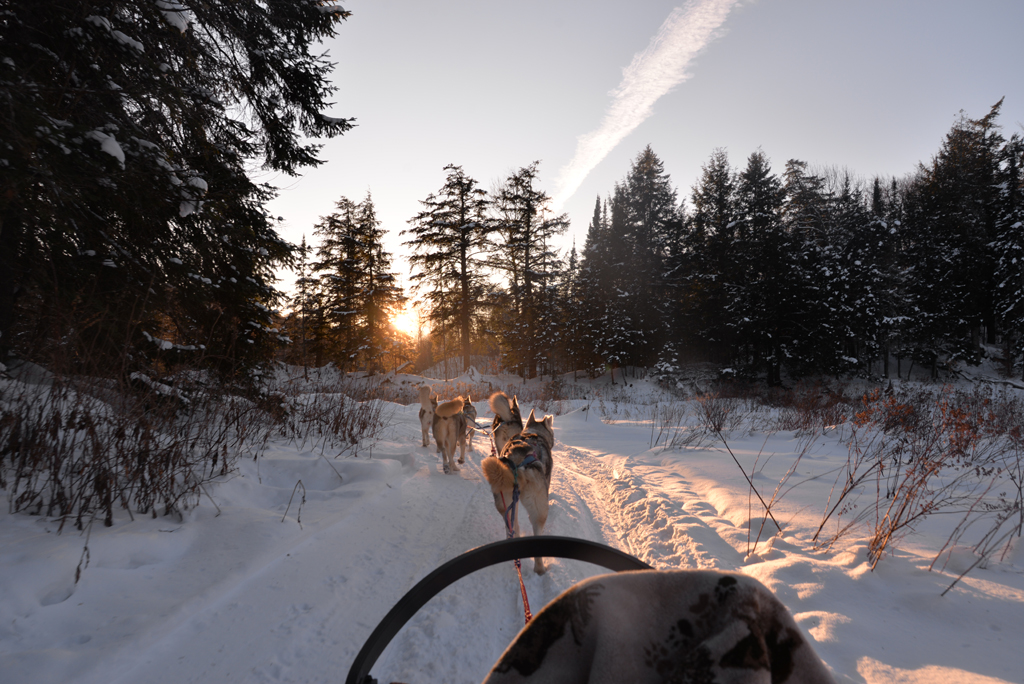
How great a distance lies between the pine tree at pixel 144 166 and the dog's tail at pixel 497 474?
2.86 m

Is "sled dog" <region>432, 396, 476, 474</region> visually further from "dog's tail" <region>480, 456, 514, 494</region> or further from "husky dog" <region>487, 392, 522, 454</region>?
"dog's tail" <region>480, 456, 514, 494</region>

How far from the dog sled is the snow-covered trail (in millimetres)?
1792

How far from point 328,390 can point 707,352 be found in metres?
32.0

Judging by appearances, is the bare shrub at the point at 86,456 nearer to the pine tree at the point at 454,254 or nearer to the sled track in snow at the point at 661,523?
the sled track in snow at the point at 661,523

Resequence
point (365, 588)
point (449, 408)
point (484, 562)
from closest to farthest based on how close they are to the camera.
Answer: point (484, 562) → point (365, 588) → point (449, 408)

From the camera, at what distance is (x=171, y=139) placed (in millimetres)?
6164

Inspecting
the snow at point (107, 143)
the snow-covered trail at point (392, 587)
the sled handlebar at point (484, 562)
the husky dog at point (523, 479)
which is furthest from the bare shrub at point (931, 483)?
the snow at point (107, 143)

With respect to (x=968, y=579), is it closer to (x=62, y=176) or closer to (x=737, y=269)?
(x=62, y=176)

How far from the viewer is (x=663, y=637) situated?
677 mm

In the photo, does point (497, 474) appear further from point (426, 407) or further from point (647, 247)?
point (647, 247)

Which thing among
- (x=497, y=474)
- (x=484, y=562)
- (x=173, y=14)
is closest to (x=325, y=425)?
(x=497, y=474)

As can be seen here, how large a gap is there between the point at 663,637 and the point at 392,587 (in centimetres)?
274

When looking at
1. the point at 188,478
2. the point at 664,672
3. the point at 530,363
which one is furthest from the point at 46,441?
the point at 530,363

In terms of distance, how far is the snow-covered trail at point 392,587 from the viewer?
206 centimetres
